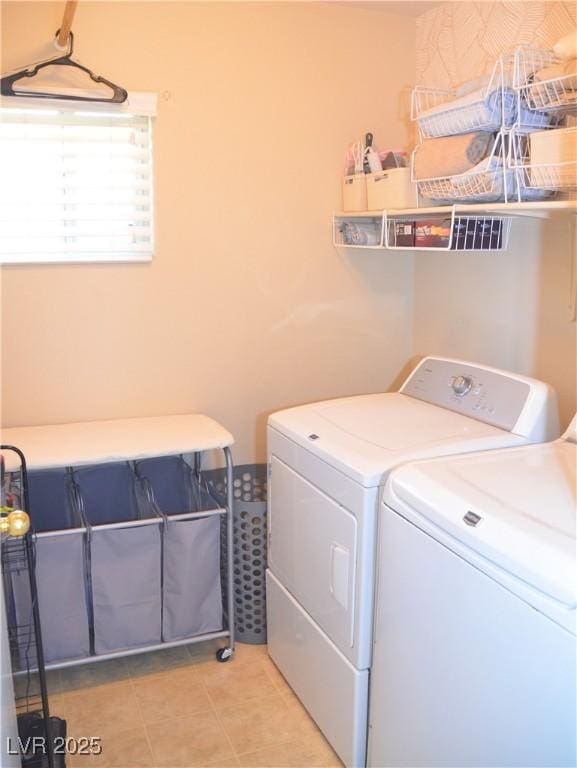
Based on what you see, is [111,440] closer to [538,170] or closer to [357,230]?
A: [357,230]

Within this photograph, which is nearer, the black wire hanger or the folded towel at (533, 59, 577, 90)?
the folded towel at (533, 59, 577, 90)

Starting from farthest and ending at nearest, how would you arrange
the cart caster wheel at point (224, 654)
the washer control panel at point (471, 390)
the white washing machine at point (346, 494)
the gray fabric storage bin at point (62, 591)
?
the cart caster wheel at point (224, 654) < the gray fabric storage bin at point (62, 591) < the washer control panel at point (471, 390) < the white washing machine at point (346, 494)

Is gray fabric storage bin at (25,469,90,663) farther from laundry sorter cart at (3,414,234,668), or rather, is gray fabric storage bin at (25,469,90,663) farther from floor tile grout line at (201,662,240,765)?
floor tile grout line at (201,662,240,765)

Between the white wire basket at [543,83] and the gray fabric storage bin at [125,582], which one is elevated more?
the white wire basket at [543,83]

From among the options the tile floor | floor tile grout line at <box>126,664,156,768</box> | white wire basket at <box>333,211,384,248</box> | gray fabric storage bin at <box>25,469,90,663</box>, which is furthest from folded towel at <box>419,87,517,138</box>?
floor tile grout line at <box>126,664,156,768</box>

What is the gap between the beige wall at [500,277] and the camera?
2289 millimetres

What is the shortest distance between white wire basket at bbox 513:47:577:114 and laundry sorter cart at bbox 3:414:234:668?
1385 mm

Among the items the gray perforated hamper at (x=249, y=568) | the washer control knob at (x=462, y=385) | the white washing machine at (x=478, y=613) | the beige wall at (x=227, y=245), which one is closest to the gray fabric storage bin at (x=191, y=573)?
the gray perforated hamper at (x=249, y=568)

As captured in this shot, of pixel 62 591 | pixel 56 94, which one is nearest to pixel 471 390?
pixel 62 591

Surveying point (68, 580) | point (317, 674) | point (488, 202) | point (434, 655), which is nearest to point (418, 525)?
point (434, 655)

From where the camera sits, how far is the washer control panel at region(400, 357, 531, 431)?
2209 mm

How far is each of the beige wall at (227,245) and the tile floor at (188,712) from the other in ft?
2.76

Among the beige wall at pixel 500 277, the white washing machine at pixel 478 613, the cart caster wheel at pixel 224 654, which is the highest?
the beige wall at pixel 500 277

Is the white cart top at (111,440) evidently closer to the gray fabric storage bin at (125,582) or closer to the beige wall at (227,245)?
the beige wall at (227,245)
